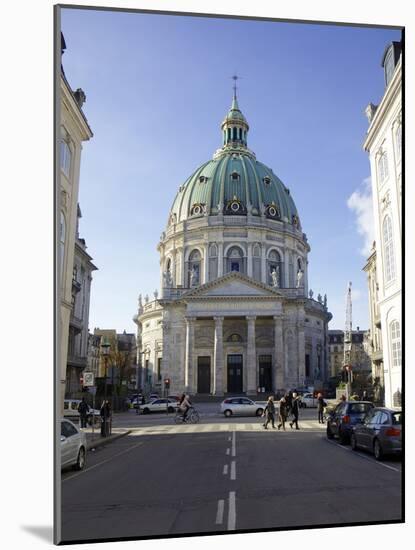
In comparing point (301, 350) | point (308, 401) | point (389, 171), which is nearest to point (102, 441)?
point (389, 171)

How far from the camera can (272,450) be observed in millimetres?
18234

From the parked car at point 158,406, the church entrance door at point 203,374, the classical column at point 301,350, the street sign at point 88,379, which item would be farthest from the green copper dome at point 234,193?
the street sign at point 88,379

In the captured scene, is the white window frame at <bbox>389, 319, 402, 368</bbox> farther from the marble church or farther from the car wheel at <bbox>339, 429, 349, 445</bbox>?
the marble church

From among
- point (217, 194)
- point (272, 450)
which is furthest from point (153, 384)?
point (272, 450)

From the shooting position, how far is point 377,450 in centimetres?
1531

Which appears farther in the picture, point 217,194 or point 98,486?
point 217,194

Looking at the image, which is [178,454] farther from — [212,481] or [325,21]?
[325,21]

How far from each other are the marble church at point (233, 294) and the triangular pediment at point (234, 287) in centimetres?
11

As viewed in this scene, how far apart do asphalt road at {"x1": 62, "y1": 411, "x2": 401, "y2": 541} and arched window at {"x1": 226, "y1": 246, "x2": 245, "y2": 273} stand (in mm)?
58914

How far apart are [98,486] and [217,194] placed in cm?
6912

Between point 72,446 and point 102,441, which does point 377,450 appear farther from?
point 102,441

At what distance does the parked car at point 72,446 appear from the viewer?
12.5 metres

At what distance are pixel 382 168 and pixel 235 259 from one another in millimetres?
65735
